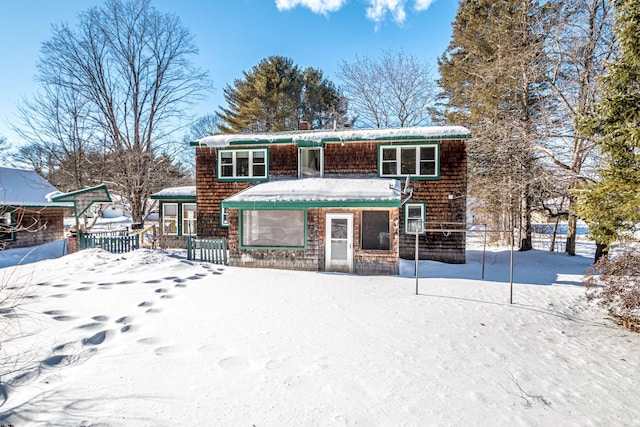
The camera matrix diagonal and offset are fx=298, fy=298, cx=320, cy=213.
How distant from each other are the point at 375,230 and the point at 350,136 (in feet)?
15.3

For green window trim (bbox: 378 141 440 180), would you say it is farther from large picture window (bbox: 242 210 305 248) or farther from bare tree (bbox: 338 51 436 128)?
bare tree (bbox: 338 51 436 128)

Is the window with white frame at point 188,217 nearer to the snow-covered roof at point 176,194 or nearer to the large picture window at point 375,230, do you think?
the snow-covered roof at point 176,194

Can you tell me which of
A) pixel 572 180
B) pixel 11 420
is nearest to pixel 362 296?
pixel 11 420

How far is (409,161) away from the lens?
12812 mm

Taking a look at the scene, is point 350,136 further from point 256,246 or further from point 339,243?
point 256,246

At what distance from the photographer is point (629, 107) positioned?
231 inches

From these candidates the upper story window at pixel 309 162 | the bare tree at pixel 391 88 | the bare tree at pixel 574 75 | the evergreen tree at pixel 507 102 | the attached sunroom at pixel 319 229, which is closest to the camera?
the attached sunroom at pixel 319 229

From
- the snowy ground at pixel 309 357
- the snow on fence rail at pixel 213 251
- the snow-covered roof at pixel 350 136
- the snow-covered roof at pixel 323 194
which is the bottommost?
the snowy ground at pixel 309 357

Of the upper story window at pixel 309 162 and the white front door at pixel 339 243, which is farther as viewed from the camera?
the upper story window at pixel 309 162

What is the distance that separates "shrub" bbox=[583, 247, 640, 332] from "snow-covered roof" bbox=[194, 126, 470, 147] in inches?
278

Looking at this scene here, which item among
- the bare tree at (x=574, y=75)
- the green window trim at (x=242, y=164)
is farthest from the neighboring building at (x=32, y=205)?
the bare tree at (x=574, y=75)

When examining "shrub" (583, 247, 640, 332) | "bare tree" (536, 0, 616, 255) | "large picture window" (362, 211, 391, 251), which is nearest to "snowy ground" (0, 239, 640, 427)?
"shrub" (583, 247, 640, 332)

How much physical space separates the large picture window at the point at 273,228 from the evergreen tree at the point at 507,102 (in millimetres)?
9553

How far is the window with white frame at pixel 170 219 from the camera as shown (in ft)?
51.6
